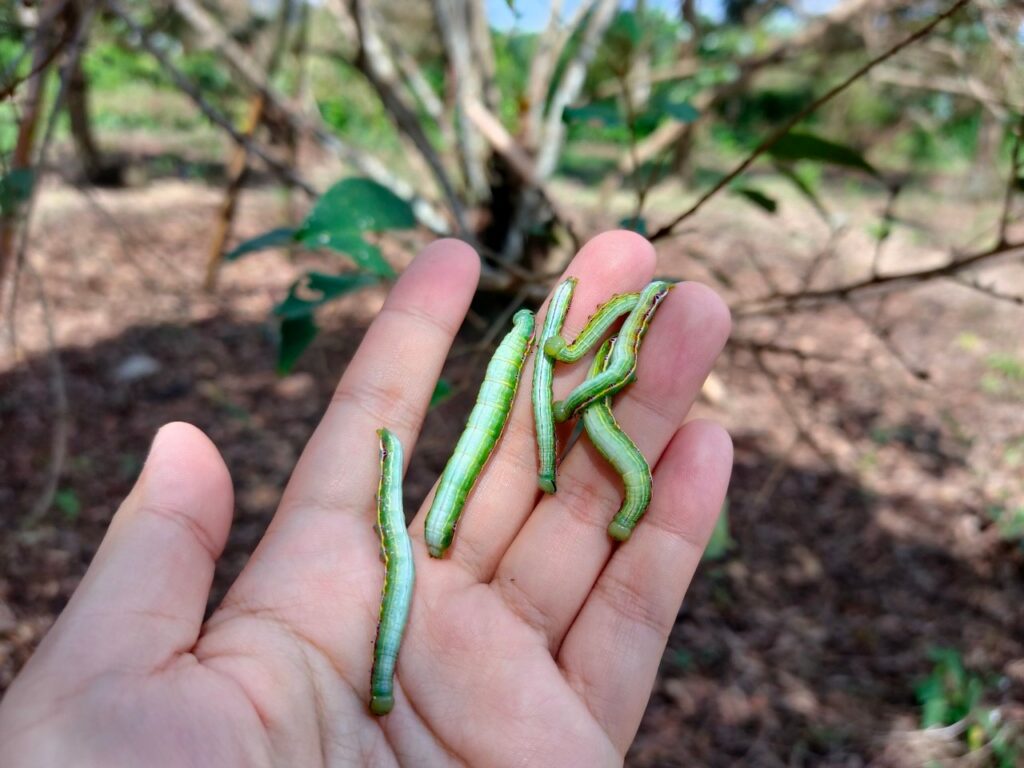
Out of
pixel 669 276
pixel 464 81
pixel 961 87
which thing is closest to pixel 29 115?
pixel 464 81

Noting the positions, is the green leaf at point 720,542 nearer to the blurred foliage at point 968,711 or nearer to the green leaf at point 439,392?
the blurred foliage at point 968,711

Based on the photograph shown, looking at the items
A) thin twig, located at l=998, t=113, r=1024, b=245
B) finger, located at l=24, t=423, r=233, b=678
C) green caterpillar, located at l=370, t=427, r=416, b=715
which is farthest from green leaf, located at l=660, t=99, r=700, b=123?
finger, located at l=24, t=423, r=233, b=678

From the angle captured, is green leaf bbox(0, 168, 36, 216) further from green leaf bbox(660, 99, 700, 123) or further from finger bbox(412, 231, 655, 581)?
green leaf bbox(660, 99, 700, 123)

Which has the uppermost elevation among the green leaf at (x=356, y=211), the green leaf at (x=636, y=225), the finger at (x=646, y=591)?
the green leaf at (x=636, y=225)

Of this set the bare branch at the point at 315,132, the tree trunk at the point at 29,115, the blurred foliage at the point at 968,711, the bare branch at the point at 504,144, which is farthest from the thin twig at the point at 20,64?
the blurred foliage at the point at 968,711

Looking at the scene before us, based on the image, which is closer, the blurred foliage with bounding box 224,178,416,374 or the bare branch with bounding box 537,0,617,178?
the blurred foliage with bounding box 224,178,416,374

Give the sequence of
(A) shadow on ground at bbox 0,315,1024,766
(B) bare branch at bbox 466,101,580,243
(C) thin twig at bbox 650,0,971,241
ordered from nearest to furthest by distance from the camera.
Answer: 1. (C) thin twig at bbox 650,0,971,241
2. (B) bare branch at bbox 466,101,580,243
3. (A) shadow on ground at bbox 0,315,1024,766
